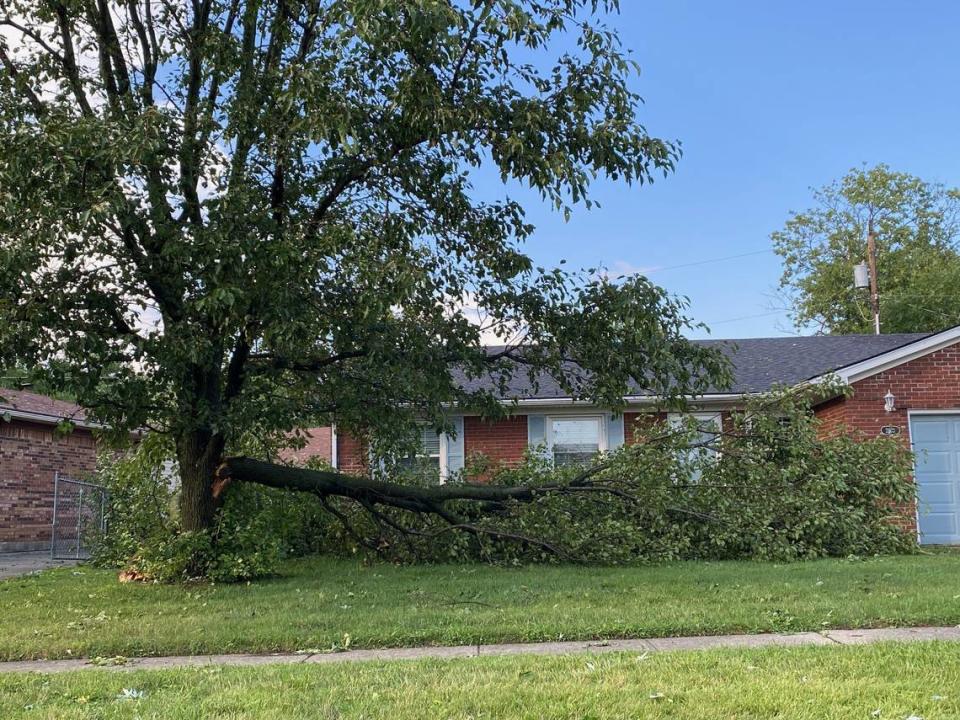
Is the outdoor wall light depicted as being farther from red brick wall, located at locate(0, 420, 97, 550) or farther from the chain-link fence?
red brick wall, located at locate(0, 420, 97, 550)

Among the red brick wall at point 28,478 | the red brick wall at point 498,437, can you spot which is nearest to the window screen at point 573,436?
the red brick wall at point 498,437

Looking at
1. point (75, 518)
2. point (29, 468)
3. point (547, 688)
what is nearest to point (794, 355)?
point (547, 688)

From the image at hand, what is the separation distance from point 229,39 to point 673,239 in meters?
14.6

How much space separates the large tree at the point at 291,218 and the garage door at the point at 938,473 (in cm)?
651

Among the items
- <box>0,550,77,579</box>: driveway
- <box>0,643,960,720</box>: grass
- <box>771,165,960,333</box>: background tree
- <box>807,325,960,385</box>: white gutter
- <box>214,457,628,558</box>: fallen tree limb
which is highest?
<box>771,165,960,333</box>: background tree

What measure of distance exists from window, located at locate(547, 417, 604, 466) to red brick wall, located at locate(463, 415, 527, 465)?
0.57 metres

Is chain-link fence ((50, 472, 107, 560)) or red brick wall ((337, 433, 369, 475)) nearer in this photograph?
chain-link fence ((50, 472, 107, 560))

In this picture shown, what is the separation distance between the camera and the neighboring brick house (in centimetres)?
1573

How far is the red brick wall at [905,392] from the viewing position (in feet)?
44.3

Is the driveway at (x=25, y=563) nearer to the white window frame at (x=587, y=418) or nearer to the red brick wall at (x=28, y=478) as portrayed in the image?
the red brick wall at (x=28, y=478)

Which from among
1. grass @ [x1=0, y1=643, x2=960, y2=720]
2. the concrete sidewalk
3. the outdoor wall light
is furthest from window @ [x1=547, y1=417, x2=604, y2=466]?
grass @ [x1=0, y1=643, x2=960, y2=720]

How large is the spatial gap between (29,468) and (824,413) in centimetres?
1480

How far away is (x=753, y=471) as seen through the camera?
1116 centimetres

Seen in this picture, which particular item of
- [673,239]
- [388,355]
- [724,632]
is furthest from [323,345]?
[673,239]
